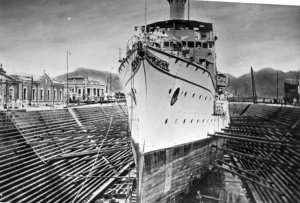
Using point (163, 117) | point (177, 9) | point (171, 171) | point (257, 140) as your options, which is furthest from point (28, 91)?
point (257, 140)

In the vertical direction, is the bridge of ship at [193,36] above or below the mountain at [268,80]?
above

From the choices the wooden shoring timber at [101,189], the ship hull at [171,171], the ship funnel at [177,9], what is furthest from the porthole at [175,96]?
the ship funnel at [177,9]

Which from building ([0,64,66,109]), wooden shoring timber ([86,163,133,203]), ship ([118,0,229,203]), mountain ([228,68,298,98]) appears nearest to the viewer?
ship ([118,0,229,203])

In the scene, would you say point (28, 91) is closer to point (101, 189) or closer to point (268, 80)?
point (101, 189)

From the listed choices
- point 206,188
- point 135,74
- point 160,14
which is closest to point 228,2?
point 160,14

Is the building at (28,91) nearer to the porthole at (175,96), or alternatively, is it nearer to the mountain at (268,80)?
the porthole at (175,96)

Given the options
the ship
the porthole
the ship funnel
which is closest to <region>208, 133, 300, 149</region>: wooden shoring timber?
the ship

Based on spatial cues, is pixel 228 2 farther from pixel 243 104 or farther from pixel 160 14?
pixel 243 104

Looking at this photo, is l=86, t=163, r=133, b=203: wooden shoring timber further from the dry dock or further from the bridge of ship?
the bridge of ship
